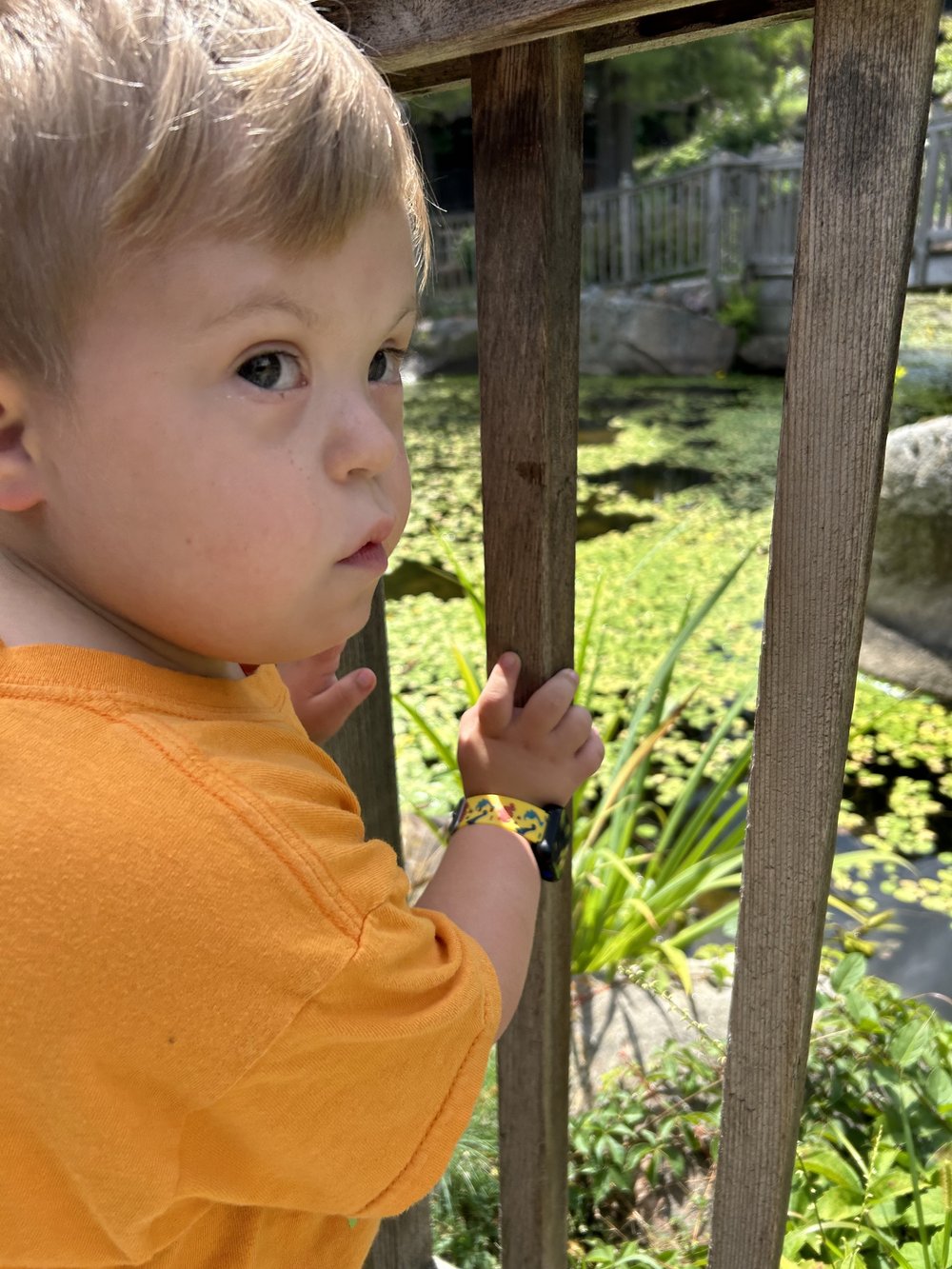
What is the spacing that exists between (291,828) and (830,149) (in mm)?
530

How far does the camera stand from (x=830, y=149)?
2.03 feet

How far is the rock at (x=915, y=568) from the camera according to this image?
3.54 metres

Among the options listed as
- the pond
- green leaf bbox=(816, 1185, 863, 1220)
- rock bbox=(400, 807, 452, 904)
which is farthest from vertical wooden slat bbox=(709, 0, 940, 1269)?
rock bbox=(400, 807, 452, 904)

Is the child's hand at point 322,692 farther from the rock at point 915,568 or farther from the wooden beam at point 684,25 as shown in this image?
the rock at point 915,568

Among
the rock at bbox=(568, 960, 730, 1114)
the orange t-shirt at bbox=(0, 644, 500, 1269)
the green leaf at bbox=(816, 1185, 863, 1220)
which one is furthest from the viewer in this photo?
the rock at bbox=(568, 960, 730, 1114)

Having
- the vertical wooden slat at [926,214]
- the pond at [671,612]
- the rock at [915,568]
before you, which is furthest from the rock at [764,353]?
the rock at [915,568]

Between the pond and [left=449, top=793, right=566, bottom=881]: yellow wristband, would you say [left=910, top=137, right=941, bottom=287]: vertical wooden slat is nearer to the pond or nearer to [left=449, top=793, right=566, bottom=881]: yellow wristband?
the pond

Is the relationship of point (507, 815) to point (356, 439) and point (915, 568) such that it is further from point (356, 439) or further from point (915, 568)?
point (915, 568)

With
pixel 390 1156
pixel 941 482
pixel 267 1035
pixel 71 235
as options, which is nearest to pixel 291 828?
pixel 267 1035

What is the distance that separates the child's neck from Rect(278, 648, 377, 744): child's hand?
33 centimetres

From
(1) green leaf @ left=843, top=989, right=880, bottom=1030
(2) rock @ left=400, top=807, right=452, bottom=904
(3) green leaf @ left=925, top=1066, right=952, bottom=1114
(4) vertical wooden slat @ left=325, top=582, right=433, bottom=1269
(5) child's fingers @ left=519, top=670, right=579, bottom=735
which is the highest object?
(5) child's fingers @ left=519, top=670, right=579, bottom=735

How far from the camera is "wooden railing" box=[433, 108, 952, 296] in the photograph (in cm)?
895

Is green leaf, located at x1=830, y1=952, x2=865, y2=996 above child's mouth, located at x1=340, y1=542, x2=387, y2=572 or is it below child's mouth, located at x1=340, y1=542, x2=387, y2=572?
below

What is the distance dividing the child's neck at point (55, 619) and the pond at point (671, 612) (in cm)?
156
